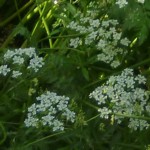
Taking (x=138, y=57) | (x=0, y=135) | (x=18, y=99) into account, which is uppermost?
(x=138, y=57)

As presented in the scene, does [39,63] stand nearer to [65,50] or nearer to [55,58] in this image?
[55,58]

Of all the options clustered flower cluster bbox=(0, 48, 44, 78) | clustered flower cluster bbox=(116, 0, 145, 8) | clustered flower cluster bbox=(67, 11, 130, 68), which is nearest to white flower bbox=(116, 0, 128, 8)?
clustered flower cluster bbox=(116, 0, 145, 8)

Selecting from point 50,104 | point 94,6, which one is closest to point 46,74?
point 50,104

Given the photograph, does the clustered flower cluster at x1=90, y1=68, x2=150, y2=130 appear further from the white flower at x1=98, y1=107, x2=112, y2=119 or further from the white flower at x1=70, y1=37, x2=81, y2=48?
the white flower at x1=70, y1=37, x2=81, y2=48

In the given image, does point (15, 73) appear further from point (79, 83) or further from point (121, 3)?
point (121, 3)

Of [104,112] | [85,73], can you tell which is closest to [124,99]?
[104,112]

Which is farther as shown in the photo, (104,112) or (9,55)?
(9,55)
